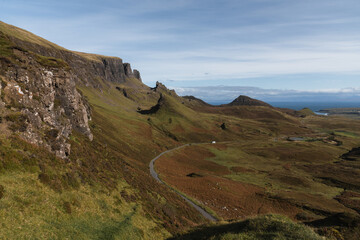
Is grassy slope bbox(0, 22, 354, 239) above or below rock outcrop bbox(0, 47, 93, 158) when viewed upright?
below

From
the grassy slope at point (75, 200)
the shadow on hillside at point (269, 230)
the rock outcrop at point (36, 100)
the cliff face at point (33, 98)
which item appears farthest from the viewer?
the rock outcrop at point (36, 100)

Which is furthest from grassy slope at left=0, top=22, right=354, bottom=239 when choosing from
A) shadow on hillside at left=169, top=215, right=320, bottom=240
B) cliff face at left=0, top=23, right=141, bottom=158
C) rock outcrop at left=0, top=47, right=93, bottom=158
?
shadow on hillside at left=169, top=215, right=320, bottom=240

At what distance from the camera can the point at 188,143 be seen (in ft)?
592

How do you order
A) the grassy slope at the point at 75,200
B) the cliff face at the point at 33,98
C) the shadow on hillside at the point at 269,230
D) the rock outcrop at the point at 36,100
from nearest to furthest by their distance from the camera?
1. the grassy slope at the point at 75,200
2. the shadow on hillside at the point at 269,230
3. the cliff face at the point at 33,98
4. the rock outcrop at the point at 36,100

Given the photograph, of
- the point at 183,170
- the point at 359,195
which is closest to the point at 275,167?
the point at 359,195

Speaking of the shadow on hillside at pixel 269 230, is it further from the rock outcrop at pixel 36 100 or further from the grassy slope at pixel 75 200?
the rock outcrop at pixel 36 100

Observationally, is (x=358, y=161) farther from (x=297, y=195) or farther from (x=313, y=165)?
(x=297, y=195)

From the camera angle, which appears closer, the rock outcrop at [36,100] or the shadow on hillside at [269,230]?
the shadow on hillside at [269,230]

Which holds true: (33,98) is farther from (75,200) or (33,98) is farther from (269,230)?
(269,230)

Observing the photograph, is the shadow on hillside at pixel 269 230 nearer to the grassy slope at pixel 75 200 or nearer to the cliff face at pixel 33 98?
the grassy slope at pixel 75 200

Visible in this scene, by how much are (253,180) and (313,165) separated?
197ft

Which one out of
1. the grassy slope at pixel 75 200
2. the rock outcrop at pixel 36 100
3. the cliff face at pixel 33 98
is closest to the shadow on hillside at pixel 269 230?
the grassy slope at pixel 75 200

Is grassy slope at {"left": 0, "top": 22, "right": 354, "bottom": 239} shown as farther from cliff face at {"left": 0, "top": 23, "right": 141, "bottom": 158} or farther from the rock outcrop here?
the rock outcrop

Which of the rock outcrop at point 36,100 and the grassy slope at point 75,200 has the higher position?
the rock outcrop at point 36,100
